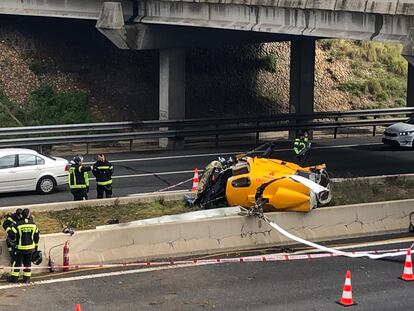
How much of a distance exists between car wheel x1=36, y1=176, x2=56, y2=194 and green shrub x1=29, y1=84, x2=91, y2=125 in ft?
30.2

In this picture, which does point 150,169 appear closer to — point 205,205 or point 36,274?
point 205,205

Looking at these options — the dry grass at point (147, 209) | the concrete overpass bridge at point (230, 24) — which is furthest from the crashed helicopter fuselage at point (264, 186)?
the concrete overpass bridge at point (230, 24)

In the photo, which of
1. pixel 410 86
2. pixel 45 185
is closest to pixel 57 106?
pixel 45 185

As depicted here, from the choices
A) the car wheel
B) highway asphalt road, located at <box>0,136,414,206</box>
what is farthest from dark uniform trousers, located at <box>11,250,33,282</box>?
the car wheel

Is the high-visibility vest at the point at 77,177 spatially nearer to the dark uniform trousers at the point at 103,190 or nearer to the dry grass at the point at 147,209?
the dark uniform trousers at the point at 103,190

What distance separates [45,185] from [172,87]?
9397 mm

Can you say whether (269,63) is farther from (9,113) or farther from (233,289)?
(233,289)

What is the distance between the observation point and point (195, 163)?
26.1 m

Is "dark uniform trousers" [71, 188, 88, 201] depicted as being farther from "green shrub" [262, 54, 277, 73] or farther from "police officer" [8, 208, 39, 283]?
"green shrub" [262, 54, 277, 73]

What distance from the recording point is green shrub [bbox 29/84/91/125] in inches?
1220

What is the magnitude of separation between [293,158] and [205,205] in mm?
9718

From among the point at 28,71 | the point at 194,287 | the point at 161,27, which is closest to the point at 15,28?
the point at 28,71

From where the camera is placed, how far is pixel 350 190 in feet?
61.6

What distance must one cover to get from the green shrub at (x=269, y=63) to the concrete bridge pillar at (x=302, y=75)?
482 centimetres
